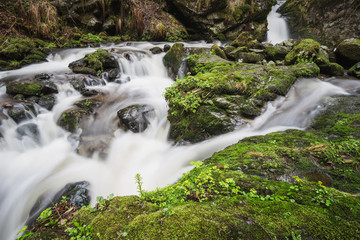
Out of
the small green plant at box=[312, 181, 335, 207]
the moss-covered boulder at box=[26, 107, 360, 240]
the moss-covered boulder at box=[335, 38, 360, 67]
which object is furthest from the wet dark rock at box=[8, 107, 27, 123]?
the moss-covered boulder at box=[335, 38, 360, 67]

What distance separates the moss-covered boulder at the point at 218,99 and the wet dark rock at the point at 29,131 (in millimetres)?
4410

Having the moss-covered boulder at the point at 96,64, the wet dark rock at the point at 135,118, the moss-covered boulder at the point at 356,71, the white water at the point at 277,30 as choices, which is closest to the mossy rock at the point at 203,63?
the wet dark rock at the point at 135,118

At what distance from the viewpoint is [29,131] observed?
19.2 ft

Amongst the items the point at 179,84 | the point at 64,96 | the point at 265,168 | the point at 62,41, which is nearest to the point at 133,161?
the point at 179,84

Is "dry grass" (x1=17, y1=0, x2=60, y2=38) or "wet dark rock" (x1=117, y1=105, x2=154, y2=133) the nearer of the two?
"wet dark rock" (x1=117, y1=105, x2=154, y2=133)

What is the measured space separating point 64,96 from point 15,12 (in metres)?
8.93

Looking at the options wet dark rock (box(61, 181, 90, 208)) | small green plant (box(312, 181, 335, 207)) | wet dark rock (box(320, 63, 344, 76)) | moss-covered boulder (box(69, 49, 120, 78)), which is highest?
moss-covered boulder (box(69, 49, 120, 78))

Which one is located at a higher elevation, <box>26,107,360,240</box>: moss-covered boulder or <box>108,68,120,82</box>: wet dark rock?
<box>108,68,120,82</box>: wet dark rock

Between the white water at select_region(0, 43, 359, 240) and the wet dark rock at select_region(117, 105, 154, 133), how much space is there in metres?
0.21

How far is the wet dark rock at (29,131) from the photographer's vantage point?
5688 millimetres

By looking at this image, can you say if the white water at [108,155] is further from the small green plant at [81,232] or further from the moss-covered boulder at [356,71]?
the small green plant at [81,232]

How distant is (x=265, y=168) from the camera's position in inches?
102

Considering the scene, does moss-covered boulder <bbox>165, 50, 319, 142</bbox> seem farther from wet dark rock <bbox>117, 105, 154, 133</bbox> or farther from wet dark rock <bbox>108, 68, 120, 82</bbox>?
wet dark rock <bbox>108, 68, 120, 82</bbox>

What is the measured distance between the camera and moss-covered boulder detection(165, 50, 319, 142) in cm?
502
